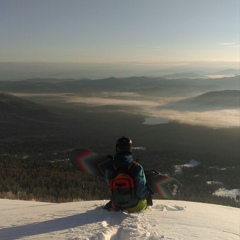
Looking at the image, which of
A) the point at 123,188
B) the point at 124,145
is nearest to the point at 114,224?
the point at 123,188

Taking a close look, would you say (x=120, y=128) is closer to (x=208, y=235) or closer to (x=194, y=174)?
(x=194, y=174)

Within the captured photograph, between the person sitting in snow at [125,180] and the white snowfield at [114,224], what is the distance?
29cm

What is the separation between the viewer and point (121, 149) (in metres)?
9.06

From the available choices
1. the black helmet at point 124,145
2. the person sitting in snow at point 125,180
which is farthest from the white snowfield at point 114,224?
the black helmet at point 124,145

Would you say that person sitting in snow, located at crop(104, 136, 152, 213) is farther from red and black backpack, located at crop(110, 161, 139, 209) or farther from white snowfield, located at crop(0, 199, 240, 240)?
white snowfield, located at crop(0, 199, 240, 240)

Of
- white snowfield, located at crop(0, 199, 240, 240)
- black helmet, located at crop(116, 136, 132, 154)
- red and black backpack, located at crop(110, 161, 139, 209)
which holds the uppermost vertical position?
black helmet, located at crop(116, 136, 132, 154)

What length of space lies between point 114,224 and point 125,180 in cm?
121

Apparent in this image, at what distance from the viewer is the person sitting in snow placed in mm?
8859

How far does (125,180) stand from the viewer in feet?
29.0

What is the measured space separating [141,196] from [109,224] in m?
1.39

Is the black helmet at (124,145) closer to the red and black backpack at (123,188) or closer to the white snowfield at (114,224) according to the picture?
the red and black backpack at (123,188)

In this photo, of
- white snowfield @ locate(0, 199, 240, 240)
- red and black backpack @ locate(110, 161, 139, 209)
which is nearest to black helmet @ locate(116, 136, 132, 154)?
red and black backpack @ locate(110, 161, 139, 209)

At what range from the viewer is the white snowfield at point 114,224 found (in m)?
7.45

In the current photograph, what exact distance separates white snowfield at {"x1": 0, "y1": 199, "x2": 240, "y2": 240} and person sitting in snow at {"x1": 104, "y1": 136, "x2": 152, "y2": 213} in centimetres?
29
